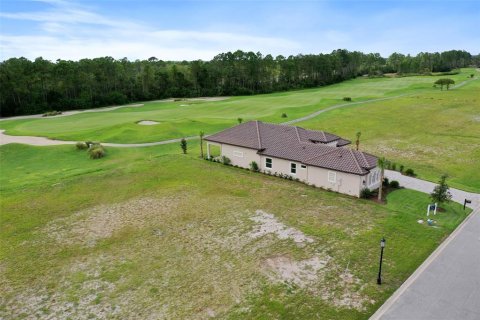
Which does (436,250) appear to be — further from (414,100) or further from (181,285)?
(414,100)

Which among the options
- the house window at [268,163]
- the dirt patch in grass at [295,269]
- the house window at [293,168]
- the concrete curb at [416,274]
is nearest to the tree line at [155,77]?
the house window at [268,163]

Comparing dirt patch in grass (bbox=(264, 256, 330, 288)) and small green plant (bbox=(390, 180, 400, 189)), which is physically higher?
small green plant (bbox=(390, 180, 400, 189))

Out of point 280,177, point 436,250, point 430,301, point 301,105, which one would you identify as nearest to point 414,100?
point 301,105

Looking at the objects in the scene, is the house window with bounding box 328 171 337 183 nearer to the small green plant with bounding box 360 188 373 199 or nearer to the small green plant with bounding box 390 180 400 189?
the small green plant with bounding box 360 188 373 199

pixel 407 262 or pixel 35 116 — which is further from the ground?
pixel 35 116

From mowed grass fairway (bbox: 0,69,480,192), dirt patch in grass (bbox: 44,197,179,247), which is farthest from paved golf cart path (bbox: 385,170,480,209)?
dirt patch in grass (bbox: 44,197,179,247)

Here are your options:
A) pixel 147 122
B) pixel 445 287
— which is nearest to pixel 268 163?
pixel 445 287
